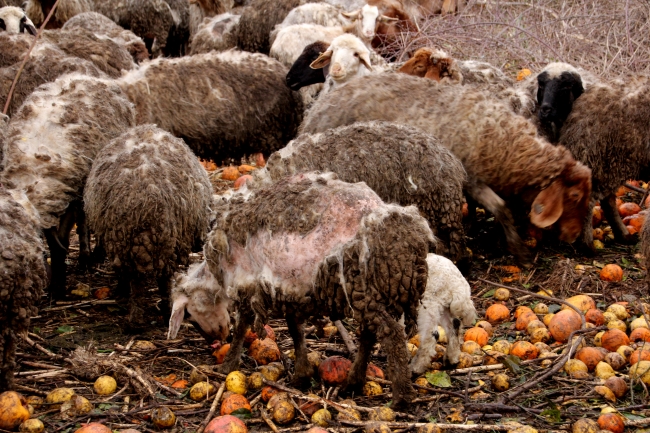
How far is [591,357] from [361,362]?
150cm

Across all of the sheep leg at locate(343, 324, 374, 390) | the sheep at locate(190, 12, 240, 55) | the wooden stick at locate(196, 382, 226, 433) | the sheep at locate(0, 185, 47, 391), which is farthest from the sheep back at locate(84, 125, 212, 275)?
the sheep at locate(190, 12, 240, 55)

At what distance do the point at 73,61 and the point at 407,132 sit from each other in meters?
4.16

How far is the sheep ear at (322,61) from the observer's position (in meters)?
8.61

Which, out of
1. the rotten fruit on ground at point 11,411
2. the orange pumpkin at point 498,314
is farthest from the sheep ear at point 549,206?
the rotten fruit on ground at point 11,411

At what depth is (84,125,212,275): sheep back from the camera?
18.0ft

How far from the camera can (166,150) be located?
5.89 metres

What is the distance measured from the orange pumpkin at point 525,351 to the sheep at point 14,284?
9.71 feet

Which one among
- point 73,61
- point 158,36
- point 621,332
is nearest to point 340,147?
point 621,332

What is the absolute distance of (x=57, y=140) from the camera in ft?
20.9

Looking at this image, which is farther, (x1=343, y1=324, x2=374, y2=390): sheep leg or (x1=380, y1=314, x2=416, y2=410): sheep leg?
(x1=343, y1=324, x2=374, y2=390): sheep leg

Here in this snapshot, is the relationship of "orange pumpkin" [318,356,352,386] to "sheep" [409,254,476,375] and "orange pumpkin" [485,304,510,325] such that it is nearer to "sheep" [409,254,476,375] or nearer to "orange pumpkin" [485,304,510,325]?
"sheep" [409,254,476,375]

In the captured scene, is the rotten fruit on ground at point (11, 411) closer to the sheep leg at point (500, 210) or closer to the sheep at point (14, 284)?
the sheep at point (14, 284)

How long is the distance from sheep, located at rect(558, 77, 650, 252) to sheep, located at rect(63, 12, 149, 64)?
6.28m

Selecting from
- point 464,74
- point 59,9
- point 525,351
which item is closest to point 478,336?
point 525,351
